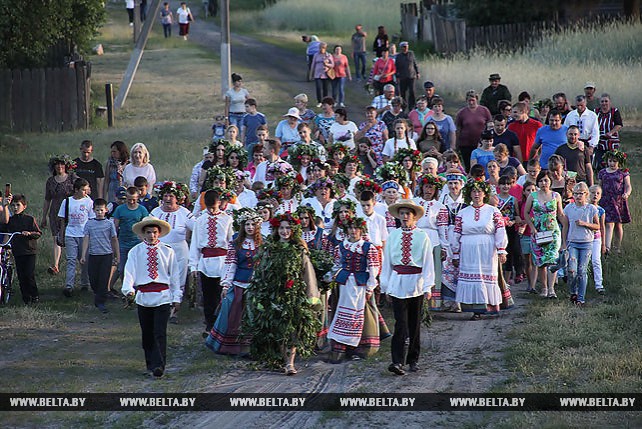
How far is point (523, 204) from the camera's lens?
49.3ft

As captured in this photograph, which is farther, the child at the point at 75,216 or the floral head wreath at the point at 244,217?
the child at the point at 75,216

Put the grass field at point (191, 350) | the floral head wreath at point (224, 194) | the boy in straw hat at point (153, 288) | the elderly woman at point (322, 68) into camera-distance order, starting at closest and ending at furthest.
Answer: the grass field at point (191, 350) < the boy in straw hat at point (153, 288) < the floral head wreath at point (224, 194) < the elderly woman at point (322, 68)

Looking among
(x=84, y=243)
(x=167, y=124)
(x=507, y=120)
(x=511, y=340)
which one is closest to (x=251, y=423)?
(x=511, y=340)

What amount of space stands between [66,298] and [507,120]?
818 cm

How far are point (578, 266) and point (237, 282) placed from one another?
4.69 metres

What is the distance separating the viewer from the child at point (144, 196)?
48.4ft

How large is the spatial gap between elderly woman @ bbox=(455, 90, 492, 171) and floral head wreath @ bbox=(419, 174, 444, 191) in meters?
5.43

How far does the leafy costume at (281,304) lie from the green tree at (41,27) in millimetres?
19015

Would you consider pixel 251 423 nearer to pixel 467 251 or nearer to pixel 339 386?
pixel 339 386

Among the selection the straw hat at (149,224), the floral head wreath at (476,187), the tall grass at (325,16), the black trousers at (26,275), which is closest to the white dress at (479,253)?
the floral head wreath at (476,187)

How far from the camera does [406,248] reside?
11.5 m

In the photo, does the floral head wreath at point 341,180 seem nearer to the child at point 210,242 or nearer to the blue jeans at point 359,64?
the child at point 210,242

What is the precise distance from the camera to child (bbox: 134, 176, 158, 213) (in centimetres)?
1474

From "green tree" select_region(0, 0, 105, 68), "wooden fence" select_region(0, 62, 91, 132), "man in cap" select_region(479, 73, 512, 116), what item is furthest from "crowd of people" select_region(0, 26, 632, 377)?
"wooden fence" select_region(0, 62, 91, 132)
